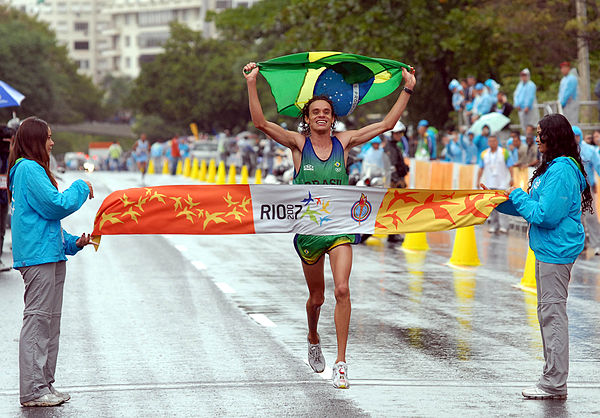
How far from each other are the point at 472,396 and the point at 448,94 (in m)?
36.2

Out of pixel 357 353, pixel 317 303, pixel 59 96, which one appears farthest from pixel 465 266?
pixel 59 96

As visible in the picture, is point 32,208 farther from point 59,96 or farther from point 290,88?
point 59,96

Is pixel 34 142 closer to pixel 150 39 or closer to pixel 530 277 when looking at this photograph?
pixel 530 277

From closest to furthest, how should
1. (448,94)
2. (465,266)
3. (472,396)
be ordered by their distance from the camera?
(472,396)
(465,266)
(448,94)

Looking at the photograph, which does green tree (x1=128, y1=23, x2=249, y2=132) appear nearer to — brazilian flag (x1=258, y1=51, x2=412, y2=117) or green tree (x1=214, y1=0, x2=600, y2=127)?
green tree (x1=214, y1=0, x2=600, y2=127)

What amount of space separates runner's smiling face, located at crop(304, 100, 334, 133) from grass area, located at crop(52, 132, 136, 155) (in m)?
115

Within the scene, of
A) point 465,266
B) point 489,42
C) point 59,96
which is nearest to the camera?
point 465,266

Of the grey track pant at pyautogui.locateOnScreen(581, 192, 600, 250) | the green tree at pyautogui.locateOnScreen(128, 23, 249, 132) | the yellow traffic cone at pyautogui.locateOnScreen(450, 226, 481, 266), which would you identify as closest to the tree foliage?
the grey track pant at pyautogui.locateOnScreen(581, 192, 600, 250)

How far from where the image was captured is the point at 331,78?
30.5 ft

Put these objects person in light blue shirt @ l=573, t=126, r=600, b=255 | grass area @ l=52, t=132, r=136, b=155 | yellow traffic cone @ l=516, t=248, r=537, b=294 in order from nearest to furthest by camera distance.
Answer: yellow traffic cone @ l=516, t=248, r=537, b=294 → person in light blue shirt @ l=573, t=126, r=600, b=255 → grass area @ l=52, t=132, r=136, b=155

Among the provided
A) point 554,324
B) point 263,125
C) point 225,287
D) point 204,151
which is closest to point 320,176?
point 263,125

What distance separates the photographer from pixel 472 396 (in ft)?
26.6

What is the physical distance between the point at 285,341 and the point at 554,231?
3052 mm

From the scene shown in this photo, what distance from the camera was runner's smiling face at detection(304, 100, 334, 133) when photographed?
338 inches
